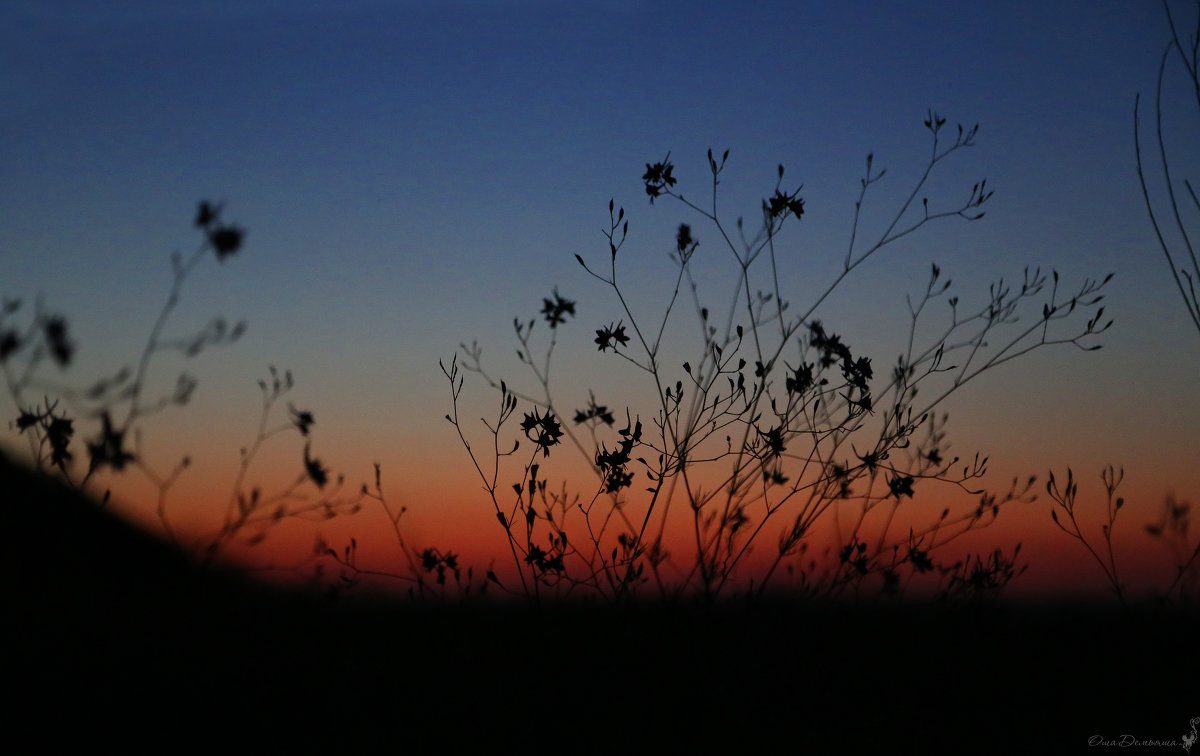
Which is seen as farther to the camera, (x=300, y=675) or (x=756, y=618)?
(x=756, y=618)

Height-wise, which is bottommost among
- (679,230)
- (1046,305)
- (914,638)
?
(914,638)

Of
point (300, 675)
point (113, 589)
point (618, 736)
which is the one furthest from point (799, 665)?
point (113, 589)

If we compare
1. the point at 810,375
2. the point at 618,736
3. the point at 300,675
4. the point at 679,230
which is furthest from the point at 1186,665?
the point at 300,675

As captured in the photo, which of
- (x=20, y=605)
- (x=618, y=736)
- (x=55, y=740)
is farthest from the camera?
(x=618, y=736)

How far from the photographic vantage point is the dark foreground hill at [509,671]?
3.37 meters

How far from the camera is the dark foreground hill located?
337 centimetres

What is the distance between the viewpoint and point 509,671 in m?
4.32

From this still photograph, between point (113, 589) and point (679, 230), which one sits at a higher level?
point (679, 230)

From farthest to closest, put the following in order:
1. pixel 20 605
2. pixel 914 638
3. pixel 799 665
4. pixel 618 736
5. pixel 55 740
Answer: pixel 914 638 → pixel 799 665 → pixel 618 736 → pixel 20 605 → pixel 55 740

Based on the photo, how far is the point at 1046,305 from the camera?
476cm

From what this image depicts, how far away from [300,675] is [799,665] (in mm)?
2523

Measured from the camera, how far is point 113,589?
359cm

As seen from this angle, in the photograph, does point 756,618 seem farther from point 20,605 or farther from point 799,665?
point 20,605

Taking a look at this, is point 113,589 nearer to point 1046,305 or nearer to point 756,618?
point 756,618
